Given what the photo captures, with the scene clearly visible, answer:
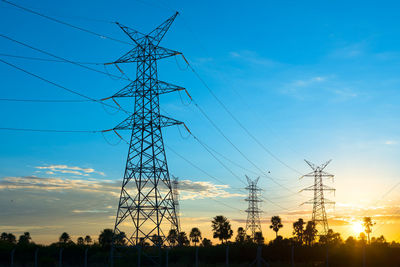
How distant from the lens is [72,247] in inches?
1775

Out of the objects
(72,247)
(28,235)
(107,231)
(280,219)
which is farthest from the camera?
Answer: (28,235)

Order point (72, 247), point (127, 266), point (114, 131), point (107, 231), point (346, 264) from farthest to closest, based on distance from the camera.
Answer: point (107, 231) → point (72, 247) → point (114, 131) → point (346, 264) → point (127, 266)

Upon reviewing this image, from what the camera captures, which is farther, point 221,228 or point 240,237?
point 221,228

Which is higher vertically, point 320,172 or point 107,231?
point 320,172

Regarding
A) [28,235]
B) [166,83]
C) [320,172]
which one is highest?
[166,83]

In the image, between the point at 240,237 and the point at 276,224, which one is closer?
the point at 240,237

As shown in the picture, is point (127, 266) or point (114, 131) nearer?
point (127, 266)

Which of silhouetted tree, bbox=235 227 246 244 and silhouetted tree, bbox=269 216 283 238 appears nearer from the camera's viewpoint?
silhouetted tree, bbox=235 227 246 244

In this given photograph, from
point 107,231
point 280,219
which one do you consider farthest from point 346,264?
point 280,219

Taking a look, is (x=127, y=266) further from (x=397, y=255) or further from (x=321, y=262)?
(x=397, y=255)

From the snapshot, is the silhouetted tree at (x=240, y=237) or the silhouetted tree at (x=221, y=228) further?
the silhouetted tree at (x=221, y=228)

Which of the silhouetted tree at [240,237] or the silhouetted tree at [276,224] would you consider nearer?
the silhouetted tree at [240,237]

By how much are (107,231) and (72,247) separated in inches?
1972

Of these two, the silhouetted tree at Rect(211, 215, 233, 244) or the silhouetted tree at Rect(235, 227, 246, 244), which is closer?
the silhouetted tree at Rect(235, 227, 246, 244)
